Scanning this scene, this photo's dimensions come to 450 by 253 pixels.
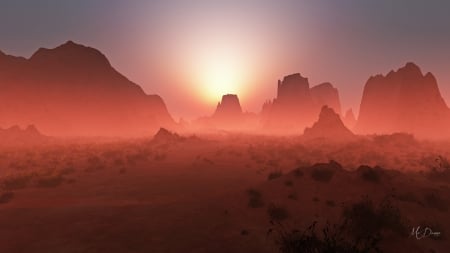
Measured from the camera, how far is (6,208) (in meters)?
16.2

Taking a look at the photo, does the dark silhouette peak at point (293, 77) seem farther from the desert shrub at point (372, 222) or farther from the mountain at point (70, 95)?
the desert shrub at point (372, 222)

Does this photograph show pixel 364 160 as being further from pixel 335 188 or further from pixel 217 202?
pixel 217 202

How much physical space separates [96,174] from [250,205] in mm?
17280

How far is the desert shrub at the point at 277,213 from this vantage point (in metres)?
13.5

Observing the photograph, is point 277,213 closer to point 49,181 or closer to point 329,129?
point 49,181

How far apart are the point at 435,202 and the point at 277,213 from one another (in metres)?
6.87

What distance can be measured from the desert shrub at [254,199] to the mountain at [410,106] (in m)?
85.5

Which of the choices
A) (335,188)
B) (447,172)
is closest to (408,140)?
(447,172)

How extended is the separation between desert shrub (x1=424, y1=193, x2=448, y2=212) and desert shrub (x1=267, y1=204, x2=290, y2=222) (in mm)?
6159

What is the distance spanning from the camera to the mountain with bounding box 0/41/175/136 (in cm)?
11125

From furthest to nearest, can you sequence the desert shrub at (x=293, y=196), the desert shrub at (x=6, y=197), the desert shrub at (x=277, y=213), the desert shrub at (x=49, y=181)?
1. the desert shrub at (x=49, y=181)
2. the desert shrub at (x=6, y=197)
3. the desert shrub at (x=293, y=196)
4. the desert shrub at (x=277, y=213)

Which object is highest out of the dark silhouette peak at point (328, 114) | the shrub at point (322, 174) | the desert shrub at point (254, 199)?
the dark silhouette peak at point (328, 114)

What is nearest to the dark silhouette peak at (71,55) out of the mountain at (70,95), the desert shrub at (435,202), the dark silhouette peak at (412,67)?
the mountain at (70,95)

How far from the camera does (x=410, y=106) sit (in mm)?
95062
